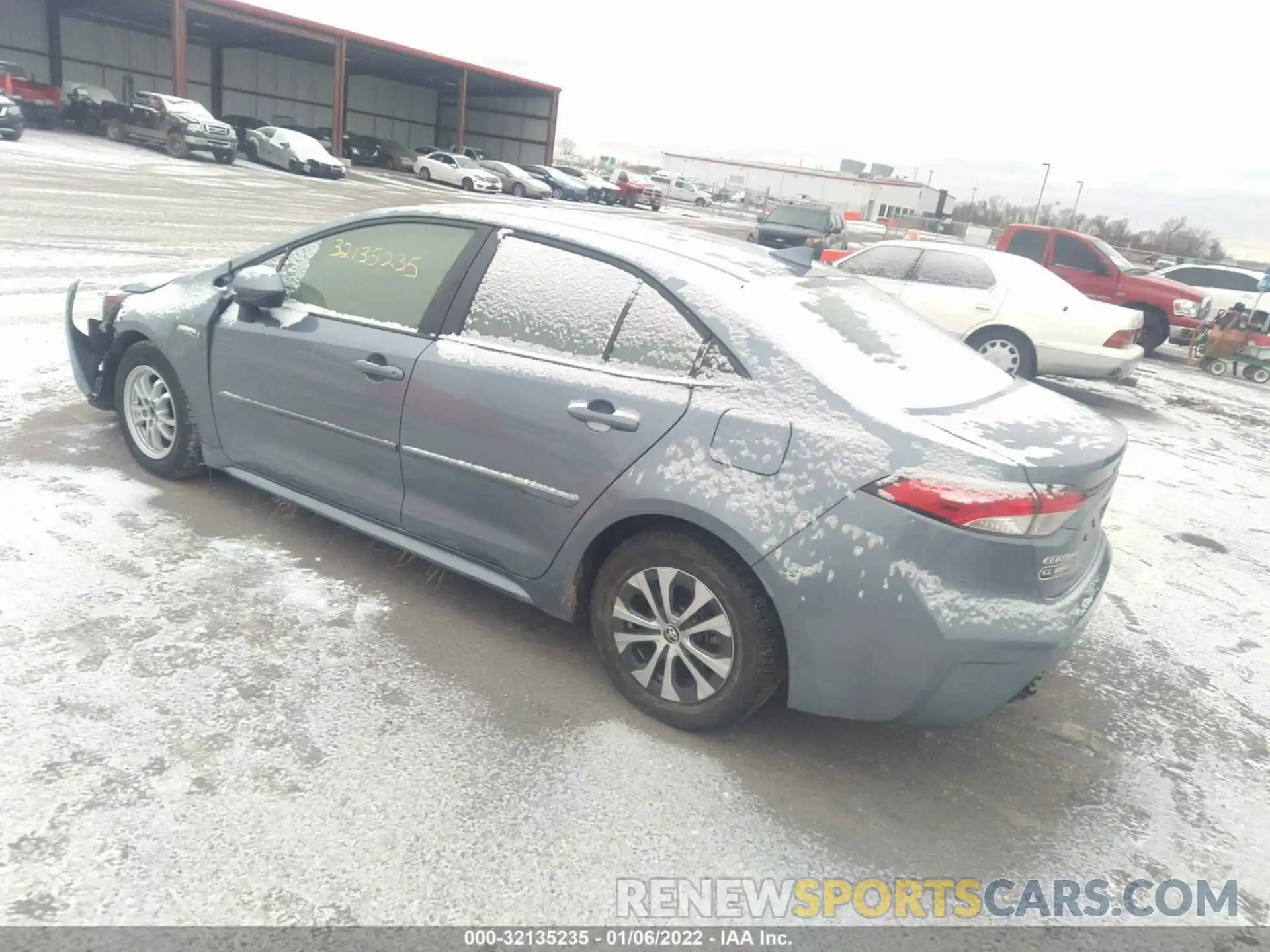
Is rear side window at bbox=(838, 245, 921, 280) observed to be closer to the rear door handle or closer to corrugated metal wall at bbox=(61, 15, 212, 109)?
the rear door handle

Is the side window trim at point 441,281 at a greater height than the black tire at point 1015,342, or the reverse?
the side window trim at point 441,281

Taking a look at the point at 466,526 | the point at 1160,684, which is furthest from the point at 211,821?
the point at 1160,684

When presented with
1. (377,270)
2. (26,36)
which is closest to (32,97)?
(26,36)

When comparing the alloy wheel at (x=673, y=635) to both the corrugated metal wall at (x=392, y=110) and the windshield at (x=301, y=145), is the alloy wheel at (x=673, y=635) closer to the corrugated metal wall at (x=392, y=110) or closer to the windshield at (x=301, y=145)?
the windshield at (x=301, y=145)

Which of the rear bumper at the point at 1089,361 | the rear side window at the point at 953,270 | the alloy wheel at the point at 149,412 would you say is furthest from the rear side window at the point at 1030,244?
the alloy wheel at the point at 149,412

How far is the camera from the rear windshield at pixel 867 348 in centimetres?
280

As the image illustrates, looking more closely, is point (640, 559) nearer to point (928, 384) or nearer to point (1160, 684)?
point (928, 384)

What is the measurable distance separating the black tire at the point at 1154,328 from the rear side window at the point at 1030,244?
197 cm

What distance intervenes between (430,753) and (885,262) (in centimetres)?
866

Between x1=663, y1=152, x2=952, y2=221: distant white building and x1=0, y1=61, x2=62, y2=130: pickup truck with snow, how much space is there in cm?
5612

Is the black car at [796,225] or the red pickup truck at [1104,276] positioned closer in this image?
the red pickup truck at [1104,276]

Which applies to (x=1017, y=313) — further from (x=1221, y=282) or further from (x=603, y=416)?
(x=1221, y=282)

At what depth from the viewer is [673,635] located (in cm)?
292

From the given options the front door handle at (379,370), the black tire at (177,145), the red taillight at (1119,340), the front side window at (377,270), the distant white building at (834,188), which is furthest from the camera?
the distant white building at (834,188)
